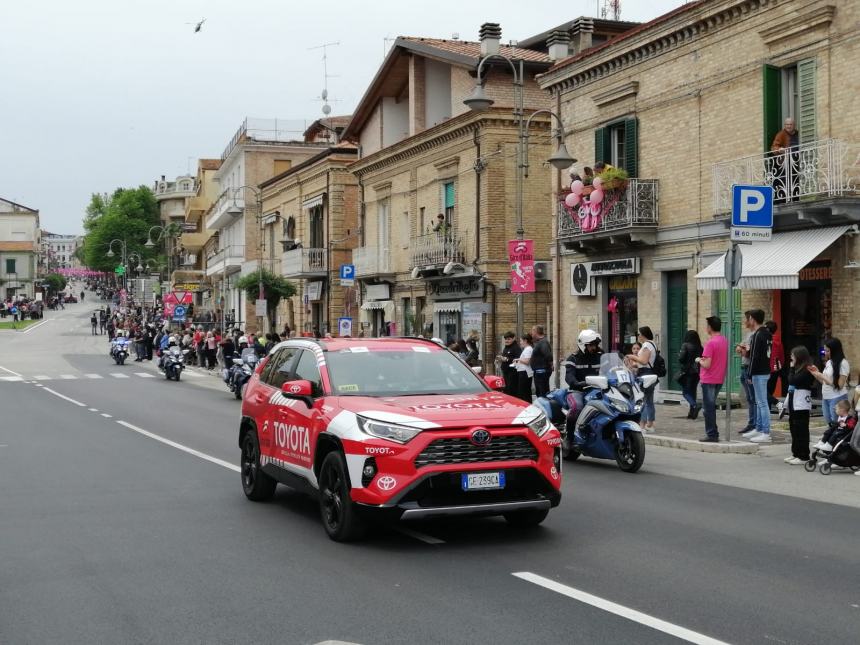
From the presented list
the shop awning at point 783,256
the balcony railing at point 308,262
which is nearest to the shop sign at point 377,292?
the balcony railing at point 308,262

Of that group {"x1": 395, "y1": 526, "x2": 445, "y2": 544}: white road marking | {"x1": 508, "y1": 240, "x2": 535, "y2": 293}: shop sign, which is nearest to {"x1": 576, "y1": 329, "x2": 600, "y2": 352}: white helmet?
{"x1": 395, "y1": 526, "x2": 445, "y2": 544}: white road marking

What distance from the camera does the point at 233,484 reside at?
1225 centimetres

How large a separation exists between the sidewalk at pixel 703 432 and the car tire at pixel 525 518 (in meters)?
7.15

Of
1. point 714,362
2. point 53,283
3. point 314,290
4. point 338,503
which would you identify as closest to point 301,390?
point 338,503

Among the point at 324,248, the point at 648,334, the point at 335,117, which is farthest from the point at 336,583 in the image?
the point at 335,117

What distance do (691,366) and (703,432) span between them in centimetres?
210

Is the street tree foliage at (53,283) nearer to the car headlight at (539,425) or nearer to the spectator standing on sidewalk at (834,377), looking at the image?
the spectator standing on sidewalk at (834,377)

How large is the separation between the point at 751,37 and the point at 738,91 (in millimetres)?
1051

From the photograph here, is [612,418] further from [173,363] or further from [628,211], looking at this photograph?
[173,363]

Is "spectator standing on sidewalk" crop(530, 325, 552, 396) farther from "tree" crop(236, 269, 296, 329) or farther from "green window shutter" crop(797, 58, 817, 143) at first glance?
"tree" crop(236, 269, 296, 329)

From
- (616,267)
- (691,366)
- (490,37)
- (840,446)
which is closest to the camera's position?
(840,446)

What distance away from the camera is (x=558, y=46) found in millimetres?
30141

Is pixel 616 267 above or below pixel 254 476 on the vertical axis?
above

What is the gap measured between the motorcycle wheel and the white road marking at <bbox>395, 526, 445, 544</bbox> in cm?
499
